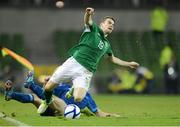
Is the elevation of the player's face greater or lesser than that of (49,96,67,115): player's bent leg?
greater

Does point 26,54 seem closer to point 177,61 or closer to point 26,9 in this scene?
point 26,9

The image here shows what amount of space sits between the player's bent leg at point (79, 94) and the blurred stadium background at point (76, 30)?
16.0 metres

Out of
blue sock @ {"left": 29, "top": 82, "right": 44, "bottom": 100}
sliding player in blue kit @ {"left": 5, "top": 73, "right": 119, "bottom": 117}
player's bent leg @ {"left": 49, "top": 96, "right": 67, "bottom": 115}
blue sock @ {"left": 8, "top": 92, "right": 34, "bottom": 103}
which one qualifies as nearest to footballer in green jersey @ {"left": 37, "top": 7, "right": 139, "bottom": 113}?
player's bent leg @ {"left": 49, "top": 96, "right": 67, "bottom": 115}

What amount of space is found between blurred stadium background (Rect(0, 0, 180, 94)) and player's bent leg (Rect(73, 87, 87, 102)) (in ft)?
52.4

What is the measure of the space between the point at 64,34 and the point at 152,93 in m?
4.98

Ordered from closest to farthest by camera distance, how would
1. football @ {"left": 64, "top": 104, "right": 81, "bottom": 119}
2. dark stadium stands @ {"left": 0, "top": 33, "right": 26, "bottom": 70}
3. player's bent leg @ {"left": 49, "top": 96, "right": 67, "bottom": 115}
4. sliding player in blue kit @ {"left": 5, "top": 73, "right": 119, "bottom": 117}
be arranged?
football @ {"left": 64, "top": 104, "right": 81, "bottom": 119} → player's bent leg @ {"left": 49, "top": 96, "right": 67, "bottom": 115} → sliding player in blue kit @ {"left": 5, "top": 73, "right": 119, "bottom": 117} → dark stadium stands @ {"left": 0, "top": 33, "right": 26, "bottom": 70}

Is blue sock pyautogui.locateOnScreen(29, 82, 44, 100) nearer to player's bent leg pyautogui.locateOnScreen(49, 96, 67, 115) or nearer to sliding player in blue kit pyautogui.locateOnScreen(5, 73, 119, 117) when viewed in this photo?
sliding player in blue kit pyautogui.locateOnScreen(5, 73, 119, 117)

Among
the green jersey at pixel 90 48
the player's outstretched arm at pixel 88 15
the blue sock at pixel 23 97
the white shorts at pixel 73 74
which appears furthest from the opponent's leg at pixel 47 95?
the player's outstretched arm at pixel 88 15

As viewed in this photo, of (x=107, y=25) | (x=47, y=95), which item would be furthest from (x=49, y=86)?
(x=107, y=25)

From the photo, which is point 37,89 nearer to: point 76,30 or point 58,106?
point 58,106

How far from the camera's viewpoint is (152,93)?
32719 mm

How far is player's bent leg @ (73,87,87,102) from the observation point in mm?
16484

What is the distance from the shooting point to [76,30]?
3528 cm

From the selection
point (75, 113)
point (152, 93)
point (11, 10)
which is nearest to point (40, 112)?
point (75, 113)
